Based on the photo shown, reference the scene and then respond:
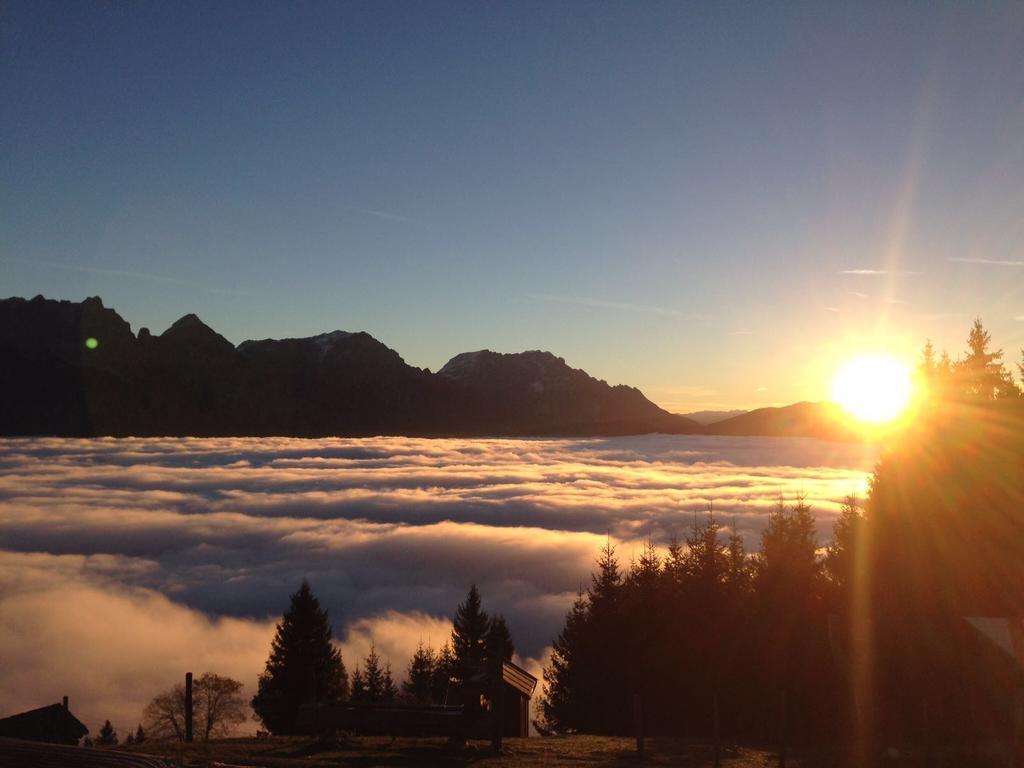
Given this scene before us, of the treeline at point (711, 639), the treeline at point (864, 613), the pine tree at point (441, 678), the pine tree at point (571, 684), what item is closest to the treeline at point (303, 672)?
the pine tree at point (441, 678)

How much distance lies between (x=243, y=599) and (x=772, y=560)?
14849 centimetres

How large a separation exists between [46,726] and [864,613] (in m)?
32.3

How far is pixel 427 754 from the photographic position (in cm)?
1867

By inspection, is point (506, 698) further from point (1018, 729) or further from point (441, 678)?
point (441, 678)

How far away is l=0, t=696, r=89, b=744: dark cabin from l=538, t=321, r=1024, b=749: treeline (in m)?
23.5

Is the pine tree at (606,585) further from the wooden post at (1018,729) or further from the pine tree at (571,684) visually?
the wooden post at (1018,729)

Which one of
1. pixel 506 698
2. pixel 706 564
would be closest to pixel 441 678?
pixel 706 564

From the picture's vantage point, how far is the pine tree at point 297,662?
180 feet

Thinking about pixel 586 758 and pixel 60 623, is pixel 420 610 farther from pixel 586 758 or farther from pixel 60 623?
pixel 586 758

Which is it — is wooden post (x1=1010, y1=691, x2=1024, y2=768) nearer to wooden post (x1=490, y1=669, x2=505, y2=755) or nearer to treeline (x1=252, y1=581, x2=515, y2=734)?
wooden post (x1=490, y1=669, x2=505, y2=755)

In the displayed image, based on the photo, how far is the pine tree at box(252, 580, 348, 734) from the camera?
5478 cm

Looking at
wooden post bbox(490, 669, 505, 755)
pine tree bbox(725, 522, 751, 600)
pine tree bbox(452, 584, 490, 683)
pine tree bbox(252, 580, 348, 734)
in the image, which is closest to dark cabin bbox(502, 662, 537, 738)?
wooden post bbox(490, 669, 505, 755)

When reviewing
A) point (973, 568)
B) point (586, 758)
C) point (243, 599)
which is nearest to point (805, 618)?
point (973, 568)

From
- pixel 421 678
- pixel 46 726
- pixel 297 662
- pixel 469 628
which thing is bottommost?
pixel 421 678
